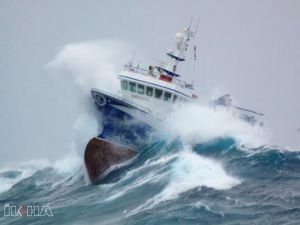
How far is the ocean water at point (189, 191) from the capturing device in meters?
18.3

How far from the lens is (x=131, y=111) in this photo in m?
31.8

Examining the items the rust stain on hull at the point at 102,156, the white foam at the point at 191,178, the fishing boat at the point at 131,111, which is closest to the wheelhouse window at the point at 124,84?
the fishing boat at the point at 131,111

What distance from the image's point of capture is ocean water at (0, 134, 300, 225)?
1833 centimetres

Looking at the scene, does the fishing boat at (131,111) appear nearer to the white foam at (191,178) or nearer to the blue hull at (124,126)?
the blue hull at (124,126)

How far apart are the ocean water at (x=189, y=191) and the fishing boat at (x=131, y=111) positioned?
3.96 feet

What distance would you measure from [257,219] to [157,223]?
12.4ft

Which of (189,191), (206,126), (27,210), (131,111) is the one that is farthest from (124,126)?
(189,191)

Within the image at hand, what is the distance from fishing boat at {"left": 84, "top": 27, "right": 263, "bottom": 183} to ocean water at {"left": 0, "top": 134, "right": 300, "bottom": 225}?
1.21 m

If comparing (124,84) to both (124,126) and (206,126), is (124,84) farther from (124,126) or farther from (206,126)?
(206,126)

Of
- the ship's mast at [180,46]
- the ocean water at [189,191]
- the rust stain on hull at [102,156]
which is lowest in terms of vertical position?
the ocean water at [189,191]

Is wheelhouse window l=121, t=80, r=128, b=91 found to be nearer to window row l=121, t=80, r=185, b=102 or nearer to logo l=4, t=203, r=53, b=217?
window row l=121, t=80, r=185, b=102

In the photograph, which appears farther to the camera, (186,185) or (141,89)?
(141,89)

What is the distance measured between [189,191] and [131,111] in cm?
1173

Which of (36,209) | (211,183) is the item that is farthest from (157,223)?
(36,209)
